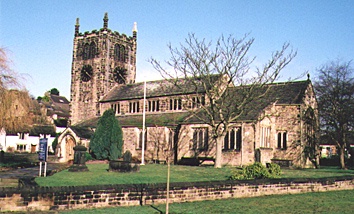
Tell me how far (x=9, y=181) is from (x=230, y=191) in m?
10.8

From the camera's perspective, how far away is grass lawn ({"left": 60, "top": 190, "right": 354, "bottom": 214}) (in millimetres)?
12547

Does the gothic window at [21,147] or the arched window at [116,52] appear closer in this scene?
the arched window at [116,52]

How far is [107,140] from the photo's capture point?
131 feet

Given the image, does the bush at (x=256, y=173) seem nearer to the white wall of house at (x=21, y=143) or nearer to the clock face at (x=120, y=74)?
the clock face at (x=120, y=74)

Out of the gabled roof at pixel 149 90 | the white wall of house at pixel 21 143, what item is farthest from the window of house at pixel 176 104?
the white wall of house at pixel 21 143

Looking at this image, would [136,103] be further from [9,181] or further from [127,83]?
[9,181]

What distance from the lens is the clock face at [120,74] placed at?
55.6m

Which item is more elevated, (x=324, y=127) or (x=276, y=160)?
(x=324, y=127)

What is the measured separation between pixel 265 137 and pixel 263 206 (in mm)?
23586

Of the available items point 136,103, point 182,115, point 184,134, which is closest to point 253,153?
point 184,134

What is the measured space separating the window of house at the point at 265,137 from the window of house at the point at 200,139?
5.44 meters

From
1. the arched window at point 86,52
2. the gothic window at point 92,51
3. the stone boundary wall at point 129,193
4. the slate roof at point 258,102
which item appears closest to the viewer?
the stone boundary wall at point 129,193

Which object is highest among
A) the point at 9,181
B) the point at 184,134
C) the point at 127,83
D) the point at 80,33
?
the point at 80,33

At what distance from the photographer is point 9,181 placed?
18.5m
